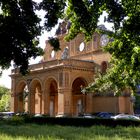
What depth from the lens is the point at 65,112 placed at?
56.9 metres

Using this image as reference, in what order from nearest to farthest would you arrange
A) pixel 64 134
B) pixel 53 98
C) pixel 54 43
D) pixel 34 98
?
pixel 54 43, pixel 64 134, pixel 34 98, pixel 53 98

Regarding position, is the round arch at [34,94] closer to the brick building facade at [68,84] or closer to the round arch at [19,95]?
the brick building facade at [68,84]

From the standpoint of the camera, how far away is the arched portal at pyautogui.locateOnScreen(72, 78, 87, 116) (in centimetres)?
6342

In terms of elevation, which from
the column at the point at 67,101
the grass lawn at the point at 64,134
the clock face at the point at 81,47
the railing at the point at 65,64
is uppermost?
the clock face at the point at 81,47

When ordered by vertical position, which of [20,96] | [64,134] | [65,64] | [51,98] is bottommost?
[64,134]

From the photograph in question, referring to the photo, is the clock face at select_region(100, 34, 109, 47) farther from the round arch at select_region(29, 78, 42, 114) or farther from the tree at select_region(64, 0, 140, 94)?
the tree at select_region(64, 0, 140, 94)

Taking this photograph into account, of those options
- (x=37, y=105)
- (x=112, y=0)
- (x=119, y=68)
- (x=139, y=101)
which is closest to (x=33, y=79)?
(x=37, y=105)

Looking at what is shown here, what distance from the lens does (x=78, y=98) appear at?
2571 inches

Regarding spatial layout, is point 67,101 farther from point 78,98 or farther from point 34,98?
point 34,98

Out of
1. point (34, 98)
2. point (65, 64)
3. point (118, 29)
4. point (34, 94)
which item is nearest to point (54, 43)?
point (118, 29)

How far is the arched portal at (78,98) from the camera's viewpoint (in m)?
63.4

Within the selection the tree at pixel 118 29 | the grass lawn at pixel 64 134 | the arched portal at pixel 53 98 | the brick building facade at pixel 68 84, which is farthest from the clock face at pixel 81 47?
the grass lawn at pixel 64 134

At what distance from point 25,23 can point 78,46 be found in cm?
5568

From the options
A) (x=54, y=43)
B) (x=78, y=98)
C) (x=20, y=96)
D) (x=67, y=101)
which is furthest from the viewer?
A: (x=20, y=96)
